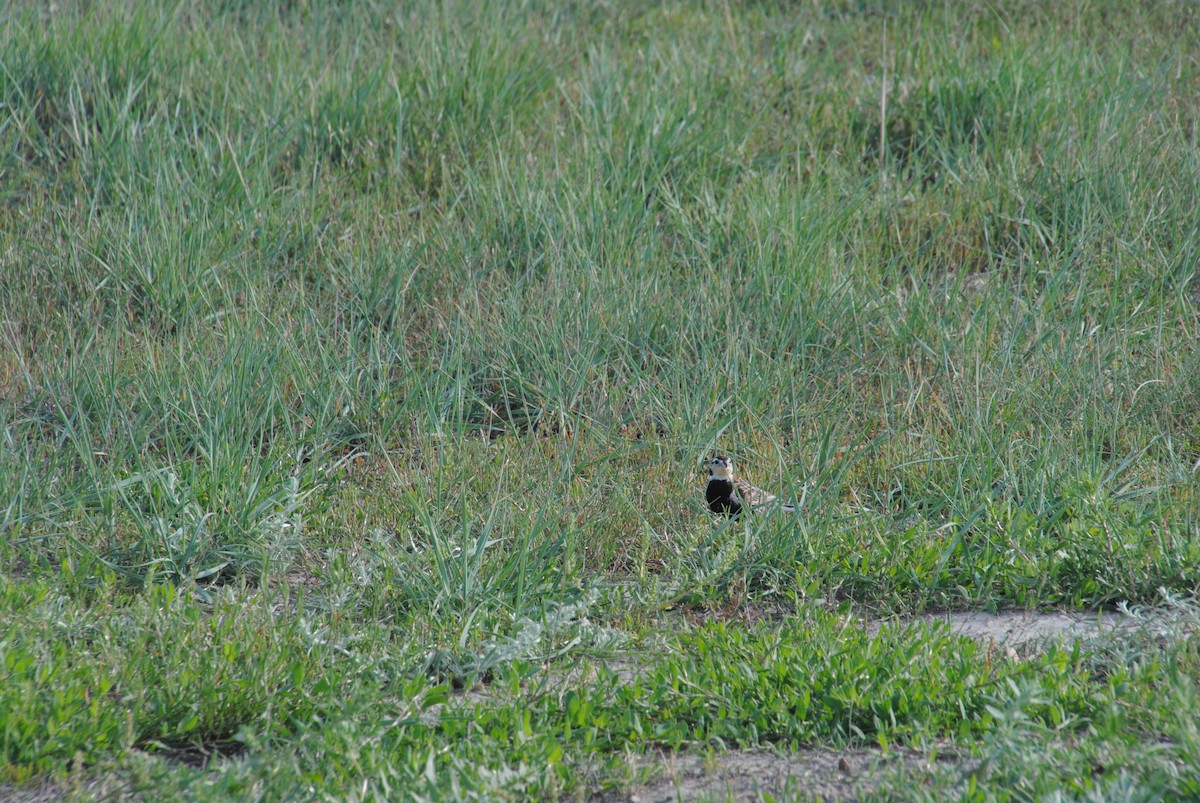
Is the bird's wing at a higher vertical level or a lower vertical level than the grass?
lower

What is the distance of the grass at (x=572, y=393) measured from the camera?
2477 mm

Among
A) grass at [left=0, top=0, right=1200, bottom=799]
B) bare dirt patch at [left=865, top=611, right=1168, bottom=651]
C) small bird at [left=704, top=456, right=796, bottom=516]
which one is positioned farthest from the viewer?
small bird at [left=704, top=456, right=796, bottom=516]

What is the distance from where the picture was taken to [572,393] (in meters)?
3.82

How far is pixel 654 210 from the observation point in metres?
4.79

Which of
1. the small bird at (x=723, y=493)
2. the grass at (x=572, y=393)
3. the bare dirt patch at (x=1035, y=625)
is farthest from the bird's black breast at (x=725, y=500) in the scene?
the bare dirt patch at (x=1035, y=625)

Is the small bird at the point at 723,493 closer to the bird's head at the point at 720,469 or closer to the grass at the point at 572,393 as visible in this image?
the bird's head at the point at 720,469

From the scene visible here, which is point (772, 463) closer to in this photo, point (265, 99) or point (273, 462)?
point (273, 462)

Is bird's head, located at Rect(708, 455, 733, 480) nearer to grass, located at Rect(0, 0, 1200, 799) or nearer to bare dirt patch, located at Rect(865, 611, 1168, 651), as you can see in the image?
grass, located at Rect(0, 0, 1200, 799)

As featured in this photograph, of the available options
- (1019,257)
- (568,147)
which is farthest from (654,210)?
(1019,257)

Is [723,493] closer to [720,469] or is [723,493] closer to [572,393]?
[720,469]

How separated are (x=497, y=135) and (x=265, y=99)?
1.08 metres

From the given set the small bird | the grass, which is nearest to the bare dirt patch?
the grass

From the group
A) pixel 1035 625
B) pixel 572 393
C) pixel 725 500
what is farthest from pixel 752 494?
pixel 1035 625

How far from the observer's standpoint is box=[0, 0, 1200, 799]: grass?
2.48 m
